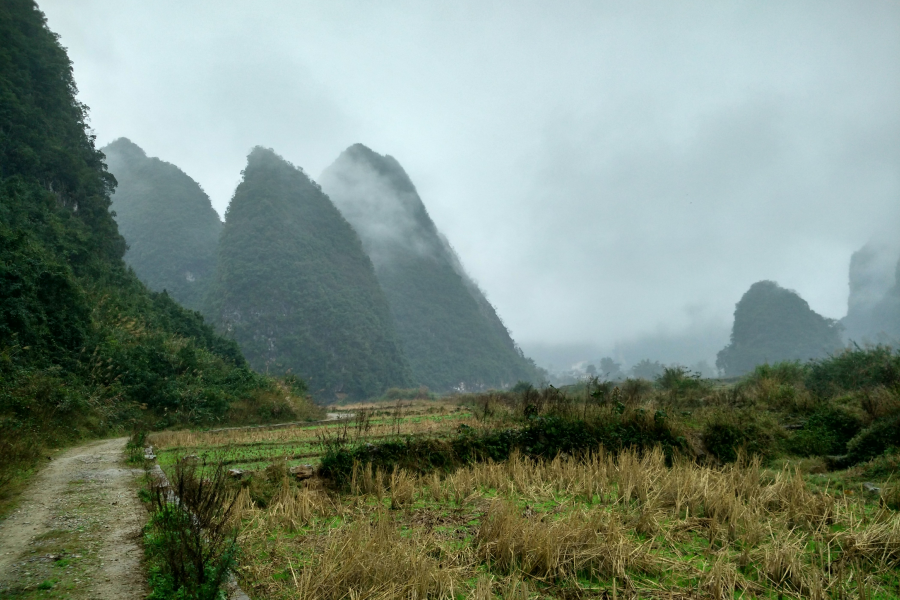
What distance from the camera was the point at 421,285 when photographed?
4776 inches

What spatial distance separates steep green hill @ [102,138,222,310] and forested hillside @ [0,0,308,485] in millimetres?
43992

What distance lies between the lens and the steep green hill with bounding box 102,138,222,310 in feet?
253

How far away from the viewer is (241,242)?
74.5 meters

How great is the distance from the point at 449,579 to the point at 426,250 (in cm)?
13197

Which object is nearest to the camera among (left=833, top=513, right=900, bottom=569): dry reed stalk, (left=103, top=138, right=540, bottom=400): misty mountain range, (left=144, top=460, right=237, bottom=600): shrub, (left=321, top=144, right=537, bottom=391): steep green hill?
(left=144, top=460, right=237, bottom=600): shrub

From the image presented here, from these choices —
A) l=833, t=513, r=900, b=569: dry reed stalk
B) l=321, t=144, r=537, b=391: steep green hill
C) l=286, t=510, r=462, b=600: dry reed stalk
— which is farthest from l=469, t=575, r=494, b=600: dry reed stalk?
l=321, t=144, r=537, b=391: steep green hill

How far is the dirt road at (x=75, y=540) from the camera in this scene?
351 cm

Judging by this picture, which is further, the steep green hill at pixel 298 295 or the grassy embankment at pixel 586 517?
the steep green hill at pixel 298 295

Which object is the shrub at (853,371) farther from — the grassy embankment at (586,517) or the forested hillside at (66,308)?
the forested hillside at (66,308)

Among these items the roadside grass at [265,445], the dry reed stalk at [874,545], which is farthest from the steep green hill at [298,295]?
the dry reed stalk at [874,545]

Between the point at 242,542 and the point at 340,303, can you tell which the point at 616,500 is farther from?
the point at 340,303

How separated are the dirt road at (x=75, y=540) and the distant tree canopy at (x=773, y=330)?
11292cm

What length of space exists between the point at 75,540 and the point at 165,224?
314 feet

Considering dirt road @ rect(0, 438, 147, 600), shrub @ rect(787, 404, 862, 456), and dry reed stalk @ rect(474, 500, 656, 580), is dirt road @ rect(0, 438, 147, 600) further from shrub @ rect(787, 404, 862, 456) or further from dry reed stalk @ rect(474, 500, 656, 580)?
shrub @ rect(787, 404, 862, 456)
